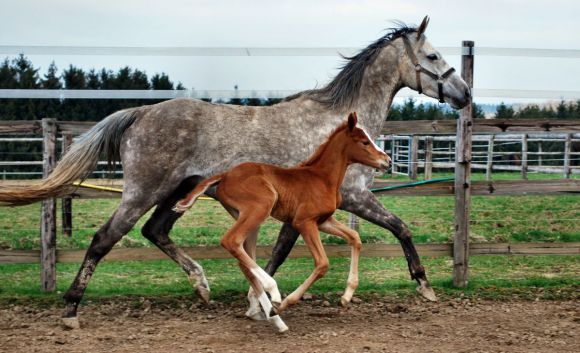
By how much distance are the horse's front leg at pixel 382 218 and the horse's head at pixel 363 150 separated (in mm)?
649

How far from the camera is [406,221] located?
10.8 meters

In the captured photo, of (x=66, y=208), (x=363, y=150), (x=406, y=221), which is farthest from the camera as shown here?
(x=406, y=221)

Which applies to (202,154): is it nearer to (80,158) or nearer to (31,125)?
(80,158)

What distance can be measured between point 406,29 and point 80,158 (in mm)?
3012

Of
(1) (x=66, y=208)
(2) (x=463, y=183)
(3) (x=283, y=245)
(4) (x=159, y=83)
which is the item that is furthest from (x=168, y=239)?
(4) (x=159, y=83)

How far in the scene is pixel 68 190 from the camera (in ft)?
19.2

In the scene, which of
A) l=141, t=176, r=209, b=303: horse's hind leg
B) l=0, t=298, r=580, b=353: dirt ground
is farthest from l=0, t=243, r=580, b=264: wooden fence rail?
l=0, t=298, r=580, b=353: dirt ground

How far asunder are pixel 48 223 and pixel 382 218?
3080mm

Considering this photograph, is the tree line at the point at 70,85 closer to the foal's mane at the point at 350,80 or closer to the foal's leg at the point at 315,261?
the foal's mane at the point at 350,80

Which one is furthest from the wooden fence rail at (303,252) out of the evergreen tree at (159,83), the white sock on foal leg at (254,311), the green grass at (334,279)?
the evergreen tree at (159,83)

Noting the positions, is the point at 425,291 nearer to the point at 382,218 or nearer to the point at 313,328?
the point at 382,218

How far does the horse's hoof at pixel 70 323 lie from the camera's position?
17.3 ft

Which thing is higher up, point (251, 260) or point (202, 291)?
point (251, 260)

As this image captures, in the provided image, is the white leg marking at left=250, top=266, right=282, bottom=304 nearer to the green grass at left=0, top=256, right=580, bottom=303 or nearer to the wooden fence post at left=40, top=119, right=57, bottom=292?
the green grass at left=0, top=256, right=580, bottom=303
